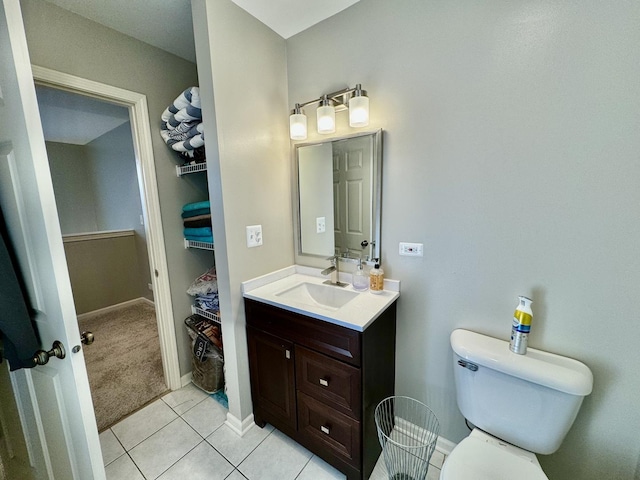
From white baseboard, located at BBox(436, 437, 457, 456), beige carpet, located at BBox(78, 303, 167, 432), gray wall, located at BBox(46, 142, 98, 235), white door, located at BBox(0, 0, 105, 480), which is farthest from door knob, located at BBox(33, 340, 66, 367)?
gray wall, located at BBox(46, 142, 98, 235)

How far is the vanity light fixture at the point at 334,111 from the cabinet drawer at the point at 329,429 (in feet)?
4.97

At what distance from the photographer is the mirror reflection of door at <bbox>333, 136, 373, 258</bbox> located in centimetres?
149

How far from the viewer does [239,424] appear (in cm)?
157

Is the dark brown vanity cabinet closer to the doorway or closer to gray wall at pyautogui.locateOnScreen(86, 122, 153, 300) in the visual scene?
the doorway

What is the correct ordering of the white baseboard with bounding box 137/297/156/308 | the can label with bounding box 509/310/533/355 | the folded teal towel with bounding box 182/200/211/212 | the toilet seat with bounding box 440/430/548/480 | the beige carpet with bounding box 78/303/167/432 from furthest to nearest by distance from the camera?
the white baseboard with bounding box 137/297/156/308 < the beige carpet with bounding box 78/303/167/432 < the folded teal towel with bounding box 182/200/211/212 < the can label with bounding box 509/310/533/355 < the toilet seat with bounding box 440/430/548/480

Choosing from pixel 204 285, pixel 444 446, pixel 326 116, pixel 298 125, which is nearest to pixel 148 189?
pixel 204 285

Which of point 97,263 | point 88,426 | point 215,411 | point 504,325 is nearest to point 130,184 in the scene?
point 97,263

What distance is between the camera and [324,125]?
57.7 inches

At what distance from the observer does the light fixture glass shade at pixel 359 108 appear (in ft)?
4.37

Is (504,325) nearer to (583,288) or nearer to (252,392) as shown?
(583,288)

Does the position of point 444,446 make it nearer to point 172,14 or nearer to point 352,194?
point 352,194

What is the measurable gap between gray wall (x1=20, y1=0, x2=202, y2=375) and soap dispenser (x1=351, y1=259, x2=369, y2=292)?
134 centimetres

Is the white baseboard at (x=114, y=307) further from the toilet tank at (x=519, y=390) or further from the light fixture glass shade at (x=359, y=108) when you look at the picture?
the toilet tank at (x=519, y=390)

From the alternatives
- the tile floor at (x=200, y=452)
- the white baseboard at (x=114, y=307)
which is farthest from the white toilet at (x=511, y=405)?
the white baseboard at (x=114, y=307)
